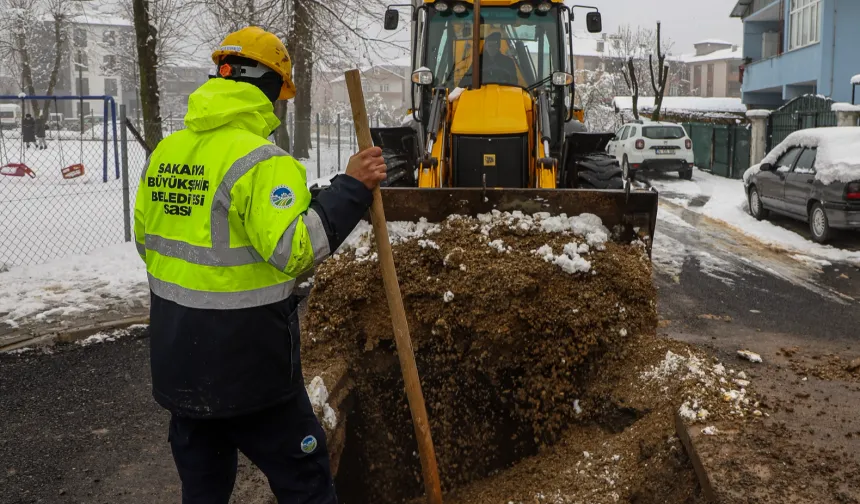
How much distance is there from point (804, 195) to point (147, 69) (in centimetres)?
970

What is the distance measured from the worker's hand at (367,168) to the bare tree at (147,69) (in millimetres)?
8965

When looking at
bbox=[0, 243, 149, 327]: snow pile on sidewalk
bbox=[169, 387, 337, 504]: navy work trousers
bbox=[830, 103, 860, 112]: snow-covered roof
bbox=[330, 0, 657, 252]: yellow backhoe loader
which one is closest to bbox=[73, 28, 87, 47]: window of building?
bbox=[830, 103, 860, 112]: snow-covered roof

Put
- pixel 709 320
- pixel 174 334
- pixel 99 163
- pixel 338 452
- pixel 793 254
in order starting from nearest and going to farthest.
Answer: pixel 174 334, pixel 338 452, pixel 709 320, pixel 793 254, pixel 99 163

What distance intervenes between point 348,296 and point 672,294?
4.47 m

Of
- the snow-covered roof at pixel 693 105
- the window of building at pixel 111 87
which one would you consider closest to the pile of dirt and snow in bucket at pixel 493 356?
the snow-covered roof at pixel 693 105

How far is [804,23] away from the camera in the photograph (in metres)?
26.7

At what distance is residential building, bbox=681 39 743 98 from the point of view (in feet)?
290

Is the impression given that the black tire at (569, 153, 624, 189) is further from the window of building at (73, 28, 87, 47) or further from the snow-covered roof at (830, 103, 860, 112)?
the window of building at (73, 28, 87, 47)

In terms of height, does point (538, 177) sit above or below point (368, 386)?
above

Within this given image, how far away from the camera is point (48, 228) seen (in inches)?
448

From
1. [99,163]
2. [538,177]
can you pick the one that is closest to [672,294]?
[538,177]

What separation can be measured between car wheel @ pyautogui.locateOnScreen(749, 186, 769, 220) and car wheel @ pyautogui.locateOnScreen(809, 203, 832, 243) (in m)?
2.23

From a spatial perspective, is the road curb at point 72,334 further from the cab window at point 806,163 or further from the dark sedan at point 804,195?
the cab window at point 806,163

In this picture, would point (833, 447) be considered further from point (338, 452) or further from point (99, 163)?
point (99, 163)
